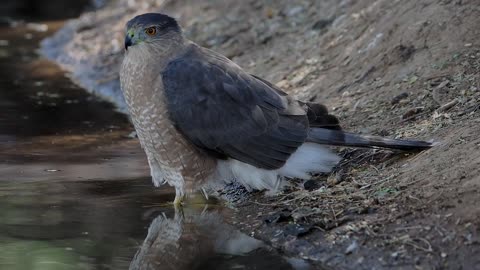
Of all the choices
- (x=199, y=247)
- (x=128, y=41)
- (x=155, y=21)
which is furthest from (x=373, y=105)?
(x=199, y=247)

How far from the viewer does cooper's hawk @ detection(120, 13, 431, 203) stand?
665 centimetres

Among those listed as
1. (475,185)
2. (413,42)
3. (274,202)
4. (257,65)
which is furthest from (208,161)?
(257,65)

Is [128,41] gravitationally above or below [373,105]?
above

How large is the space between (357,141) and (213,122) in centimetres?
103

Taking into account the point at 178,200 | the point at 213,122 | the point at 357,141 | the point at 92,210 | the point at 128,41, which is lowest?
the point at 178,200

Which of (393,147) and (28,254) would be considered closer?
(28,254)

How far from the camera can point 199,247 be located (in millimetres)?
6027

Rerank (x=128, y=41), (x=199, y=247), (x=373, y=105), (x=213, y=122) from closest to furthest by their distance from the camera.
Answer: (x=199, y=247), (x=213, y=122), (x=128, y=41), (x=373, y=105)

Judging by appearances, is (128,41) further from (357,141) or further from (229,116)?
(357,141)

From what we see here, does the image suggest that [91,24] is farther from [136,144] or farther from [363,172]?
[363,172]

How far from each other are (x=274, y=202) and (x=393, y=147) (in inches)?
36.4

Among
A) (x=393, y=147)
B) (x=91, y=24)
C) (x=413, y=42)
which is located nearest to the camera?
(x=393, y=147)

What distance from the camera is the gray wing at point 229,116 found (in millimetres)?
6637

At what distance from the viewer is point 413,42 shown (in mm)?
8383
